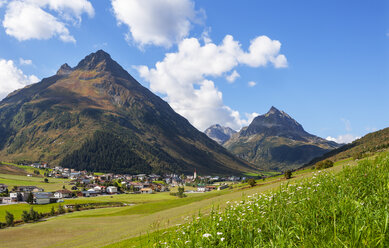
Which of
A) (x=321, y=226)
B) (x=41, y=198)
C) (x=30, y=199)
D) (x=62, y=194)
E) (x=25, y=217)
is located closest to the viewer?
(x=321, y=226)

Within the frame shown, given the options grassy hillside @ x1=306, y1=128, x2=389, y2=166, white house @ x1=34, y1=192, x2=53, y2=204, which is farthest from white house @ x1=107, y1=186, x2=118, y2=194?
grassy hillside @ x1=306, y1=128, x2=389, y2=166

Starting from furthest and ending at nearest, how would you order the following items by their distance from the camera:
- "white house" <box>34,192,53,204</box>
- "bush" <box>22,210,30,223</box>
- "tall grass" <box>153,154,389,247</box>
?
"white house" <box>34,192,53,204</box> → "bush" <box>22,210,30,223</box> → "tall grass" <box>153,154,389,247</box>

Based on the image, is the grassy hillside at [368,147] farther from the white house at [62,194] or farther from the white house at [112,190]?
the white house at [62,194]

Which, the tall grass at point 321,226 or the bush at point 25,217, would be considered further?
the bush at point 25,217

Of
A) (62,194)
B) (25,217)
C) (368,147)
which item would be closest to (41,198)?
(62,194)

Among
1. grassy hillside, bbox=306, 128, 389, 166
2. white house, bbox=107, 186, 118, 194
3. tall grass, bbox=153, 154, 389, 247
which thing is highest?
grassy hillside, bbox=306, 128, 389, 166

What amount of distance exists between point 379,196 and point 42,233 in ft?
231

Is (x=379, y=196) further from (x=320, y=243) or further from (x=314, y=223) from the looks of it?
(x=320, y=243)

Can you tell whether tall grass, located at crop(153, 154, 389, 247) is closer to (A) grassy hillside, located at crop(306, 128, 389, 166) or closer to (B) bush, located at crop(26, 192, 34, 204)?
(A) grassy hillside, located at crop(306, 128, 389, 166)

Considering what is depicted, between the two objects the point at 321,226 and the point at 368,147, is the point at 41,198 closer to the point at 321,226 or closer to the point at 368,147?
the point at 321,226

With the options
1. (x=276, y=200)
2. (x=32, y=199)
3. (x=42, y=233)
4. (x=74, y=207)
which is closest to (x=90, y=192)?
(x=32, y=199)

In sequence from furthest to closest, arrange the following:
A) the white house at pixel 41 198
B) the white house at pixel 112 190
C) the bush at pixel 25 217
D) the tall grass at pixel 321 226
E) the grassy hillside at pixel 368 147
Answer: the white house at pixel 112 190, the white house at pixel 41 198, the bush at pixel 25 217, the grassy hillside at pixel 368 147, the tall grass at pixel 321 226

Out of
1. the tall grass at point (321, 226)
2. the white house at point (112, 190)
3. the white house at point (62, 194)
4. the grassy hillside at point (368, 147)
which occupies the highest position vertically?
the grassy hillside at point (368, 147)

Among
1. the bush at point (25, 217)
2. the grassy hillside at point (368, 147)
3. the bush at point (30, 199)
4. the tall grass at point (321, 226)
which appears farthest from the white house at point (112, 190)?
the tall grass at point (321, 226)
